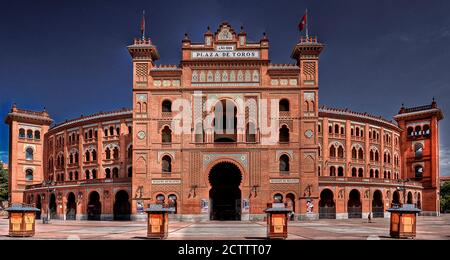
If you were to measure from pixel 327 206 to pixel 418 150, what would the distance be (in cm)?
2533

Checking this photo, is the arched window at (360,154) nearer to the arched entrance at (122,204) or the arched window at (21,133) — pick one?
the arched entrance at (122,204)

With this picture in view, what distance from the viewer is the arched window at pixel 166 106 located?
55.9 metres

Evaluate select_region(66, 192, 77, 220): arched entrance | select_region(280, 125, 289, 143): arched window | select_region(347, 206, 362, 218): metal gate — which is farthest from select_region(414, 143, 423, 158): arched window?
select_region(66, 192, 77, 220): arched entrance

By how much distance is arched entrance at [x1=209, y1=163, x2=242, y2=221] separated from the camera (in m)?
55.5

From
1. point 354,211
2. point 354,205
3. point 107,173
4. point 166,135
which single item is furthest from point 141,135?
point 354,205

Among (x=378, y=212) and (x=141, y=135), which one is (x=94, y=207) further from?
(x=378, y=212)

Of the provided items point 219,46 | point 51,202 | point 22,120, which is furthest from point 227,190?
point 22,120

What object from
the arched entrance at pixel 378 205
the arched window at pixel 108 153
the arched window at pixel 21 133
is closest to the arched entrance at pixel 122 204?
the arched window at pixel 108 153

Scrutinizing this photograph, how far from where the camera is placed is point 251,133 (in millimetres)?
54906

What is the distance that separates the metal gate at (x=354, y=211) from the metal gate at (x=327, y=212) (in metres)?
3.74

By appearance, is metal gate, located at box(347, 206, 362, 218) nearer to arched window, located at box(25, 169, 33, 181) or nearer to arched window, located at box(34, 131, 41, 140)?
arched window, located at box(25, 169, 33, 181)
